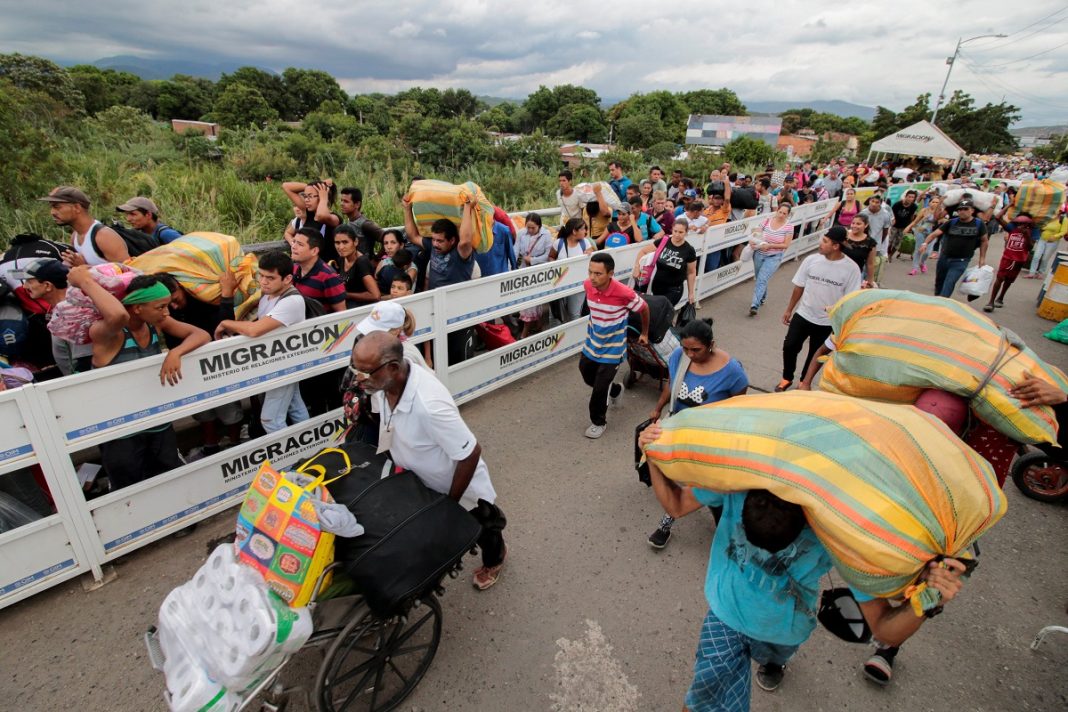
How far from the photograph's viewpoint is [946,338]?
2.50m

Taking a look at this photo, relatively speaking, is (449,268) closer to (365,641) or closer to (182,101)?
(365,641)

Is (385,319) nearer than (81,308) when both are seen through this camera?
No

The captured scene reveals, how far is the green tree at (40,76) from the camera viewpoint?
79.7ft

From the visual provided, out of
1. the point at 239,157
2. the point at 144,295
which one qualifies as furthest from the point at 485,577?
the point at 239,157

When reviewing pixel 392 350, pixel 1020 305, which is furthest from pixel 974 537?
pixel 1020 305

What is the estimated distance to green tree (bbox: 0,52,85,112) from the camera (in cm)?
2429

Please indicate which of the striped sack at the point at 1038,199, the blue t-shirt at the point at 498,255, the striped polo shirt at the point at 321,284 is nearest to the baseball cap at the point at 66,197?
the striped polo shirt at the point at 321,284

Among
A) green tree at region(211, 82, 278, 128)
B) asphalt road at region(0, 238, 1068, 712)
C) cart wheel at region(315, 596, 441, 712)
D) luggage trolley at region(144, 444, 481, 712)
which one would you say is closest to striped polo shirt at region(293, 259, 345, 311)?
asphalt road at region(0, 238, 1068, 712)

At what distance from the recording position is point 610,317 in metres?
4.52

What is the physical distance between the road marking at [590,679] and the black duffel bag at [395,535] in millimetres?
1014

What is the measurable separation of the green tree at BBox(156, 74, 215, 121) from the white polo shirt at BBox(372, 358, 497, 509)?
2733 inches

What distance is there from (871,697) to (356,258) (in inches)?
186

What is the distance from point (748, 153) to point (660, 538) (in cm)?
2856

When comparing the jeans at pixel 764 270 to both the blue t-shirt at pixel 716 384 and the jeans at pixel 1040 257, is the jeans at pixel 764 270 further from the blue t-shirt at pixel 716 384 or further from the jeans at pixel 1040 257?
the jeans at pixel 1040 257
